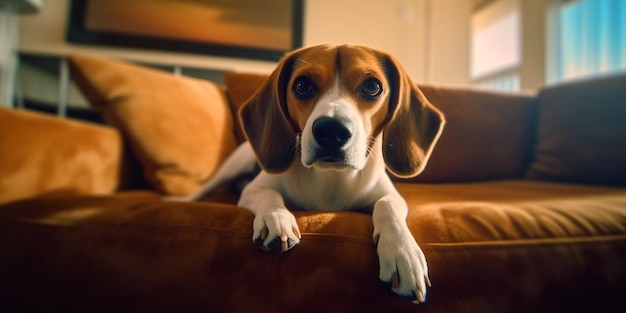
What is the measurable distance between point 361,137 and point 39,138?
3.00ft

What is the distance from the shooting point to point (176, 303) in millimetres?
534

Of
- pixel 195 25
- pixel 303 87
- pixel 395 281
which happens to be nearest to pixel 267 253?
pixel 395 281

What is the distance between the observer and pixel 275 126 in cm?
72

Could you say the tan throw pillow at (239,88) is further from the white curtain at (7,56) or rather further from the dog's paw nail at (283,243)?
the white curtain at (7,56)

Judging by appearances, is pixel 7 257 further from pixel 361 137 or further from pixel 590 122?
pixel 590 122

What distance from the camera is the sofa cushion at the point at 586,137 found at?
130 centimetres

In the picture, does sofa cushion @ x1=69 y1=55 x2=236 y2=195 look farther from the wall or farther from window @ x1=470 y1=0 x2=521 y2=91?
window @ x1=470 y1=0 x2=521 y2=91

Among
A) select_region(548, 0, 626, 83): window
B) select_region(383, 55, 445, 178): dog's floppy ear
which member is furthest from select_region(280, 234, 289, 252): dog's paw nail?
select_region(548, 0, 626, 83): window

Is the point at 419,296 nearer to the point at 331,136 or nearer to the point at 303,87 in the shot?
the point at 331,136

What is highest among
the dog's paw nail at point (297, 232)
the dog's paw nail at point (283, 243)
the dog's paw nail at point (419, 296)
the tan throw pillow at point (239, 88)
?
the tan throw pillow at point (239, 88)

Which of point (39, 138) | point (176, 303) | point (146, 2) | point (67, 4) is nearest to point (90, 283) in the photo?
point (176, 303)

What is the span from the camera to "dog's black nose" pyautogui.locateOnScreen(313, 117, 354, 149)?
1.82 ft

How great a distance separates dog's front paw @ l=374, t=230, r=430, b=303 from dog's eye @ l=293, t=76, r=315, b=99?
0.32 meters

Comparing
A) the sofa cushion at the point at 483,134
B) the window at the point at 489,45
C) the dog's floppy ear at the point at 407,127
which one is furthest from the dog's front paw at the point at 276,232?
the window at the point at 489,45
